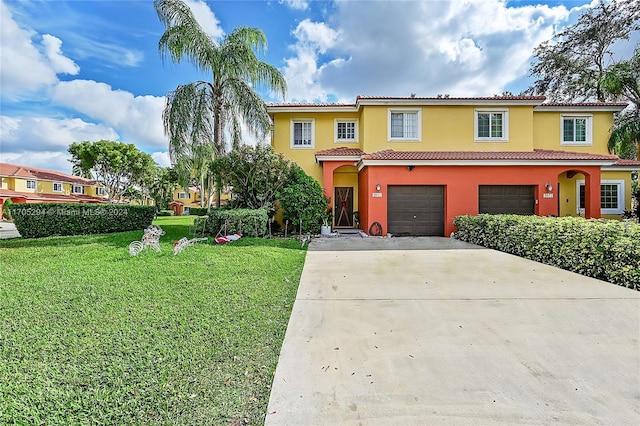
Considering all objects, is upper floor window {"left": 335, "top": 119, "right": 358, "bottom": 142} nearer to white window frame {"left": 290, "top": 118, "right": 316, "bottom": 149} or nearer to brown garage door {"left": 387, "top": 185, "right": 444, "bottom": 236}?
white window frame {"left": 290, "top": 118, "right": 316, "bottom": 149}

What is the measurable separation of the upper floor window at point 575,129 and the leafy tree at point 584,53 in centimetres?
631

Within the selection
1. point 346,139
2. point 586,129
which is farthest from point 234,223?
point 586,129

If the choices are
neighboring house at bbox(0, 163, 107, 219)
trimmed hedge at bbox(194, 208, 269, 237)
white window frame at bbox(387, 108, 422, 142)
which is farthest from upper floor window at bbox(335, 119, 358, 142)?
neighboring house at bbox(0, 163, 107, 219)

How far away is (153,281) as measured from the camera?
578 cm

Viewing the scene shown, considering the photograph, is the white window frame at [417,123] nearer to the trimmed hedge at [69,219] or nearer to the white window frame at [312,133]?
the white window frame at [312,133]

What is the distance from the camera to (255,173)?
518 inches

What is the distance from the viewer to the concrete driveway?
2.44 meters

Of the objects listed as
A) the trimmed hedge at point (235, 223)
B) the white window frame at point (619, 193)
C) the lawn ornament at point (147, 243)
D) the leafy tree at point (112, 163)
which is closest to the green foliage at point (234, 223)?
the trimmed hedge at point (235, 223)

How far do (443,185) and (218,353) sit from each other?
40.9 feet

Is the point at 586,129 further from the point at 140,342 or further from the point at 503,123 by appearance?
the point at 140,342

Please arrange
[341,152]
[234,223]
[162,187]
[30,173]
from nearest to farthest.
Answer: [234,223] < [341,152] < [30,173] < [162,187]

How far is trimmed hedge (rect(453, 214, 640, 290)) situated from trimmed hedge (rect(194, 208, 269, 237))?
28.8ft

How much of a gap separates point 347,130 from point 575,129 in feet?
42.1

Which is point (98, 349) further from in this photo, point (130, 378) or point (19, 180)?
point (19, 180)
